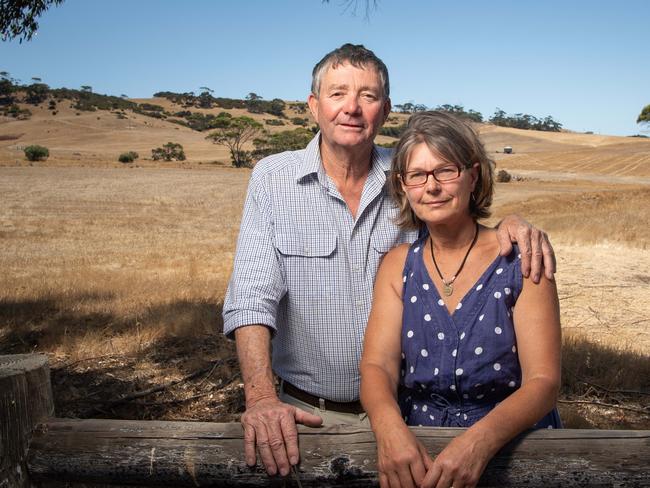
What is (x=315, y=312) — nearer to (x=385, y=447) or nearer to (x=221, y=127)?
(x=385, y=447)

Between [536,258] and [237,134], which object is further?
[237,134]

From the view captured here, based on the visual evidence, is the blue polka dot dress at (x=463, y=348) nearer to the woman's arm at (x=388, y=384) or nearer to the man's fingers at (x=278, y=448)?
the woman's arm at (x=388, y=384)

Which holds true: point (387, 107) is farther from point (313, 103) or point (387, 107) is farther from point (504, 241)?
point (504, 241)

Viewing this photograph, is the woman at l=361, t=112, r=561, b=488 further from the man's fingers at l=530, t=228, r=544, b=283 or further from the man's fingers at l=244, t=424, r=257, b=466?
the man's fingers at l=244, t=424, r=257, b=466

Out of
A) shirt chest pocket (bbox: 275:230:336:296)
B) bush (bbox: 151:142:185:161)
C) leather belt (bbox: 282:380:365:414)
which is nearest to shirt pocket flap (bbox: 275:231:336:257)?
shirt chest pocket (bbox: 275:230:336:296)

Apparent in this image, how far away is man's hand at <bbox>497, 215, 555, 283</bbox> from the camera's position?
2.24 meters

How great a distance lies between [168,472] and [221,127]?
238ft

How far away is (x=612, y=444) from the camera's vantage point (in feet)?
6.44

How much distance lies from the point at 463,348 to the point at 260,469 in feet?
2.49

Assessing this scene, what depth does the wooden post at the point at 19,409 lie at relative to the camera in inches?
78.8

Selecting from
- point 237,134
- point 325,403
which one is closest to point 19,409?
point 325,403

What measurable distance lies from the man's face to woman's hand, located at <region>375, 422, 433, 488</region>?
4.24ft

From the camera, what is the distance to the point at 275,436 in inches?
79.1

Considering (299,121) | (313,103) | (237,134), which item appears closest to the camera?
(313,103)
